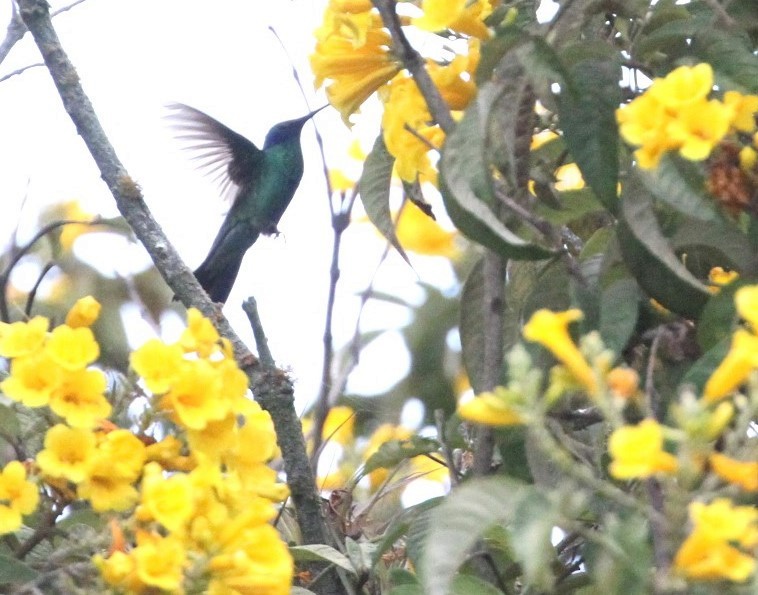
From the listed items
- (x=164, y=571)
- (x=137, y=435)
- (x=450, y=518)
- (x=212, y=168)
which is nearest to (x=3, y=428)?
(x=137, y=435)

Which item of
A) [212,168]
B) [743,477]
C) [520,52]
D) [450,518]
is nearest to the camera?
[743,477]

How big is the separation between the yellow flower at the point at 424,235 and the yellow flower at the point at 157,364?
184cm

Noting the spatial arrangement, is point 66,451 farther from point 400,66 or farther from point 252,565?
point 400,66

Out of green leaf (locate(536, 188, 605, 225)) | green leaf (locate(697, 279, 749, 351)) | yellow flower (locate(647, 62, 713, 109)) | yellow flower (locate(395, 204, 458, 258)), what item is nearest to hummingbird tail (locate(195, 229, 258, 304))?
yellow flower (locate(395, 204, 458, 258))

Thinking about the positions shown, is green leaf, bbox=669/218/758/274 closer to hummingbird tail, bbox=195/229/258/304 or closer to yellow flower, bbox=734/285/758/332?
yellow flower, bbox=734/285/758/332

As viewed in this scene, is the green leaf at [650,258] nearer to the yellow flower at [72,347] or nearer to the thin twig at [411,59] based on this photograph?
the thin twig at [411,59]

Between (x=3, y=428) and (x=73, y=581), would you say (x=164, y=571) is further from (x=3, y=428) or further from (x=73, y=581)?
(x=3, y=428)

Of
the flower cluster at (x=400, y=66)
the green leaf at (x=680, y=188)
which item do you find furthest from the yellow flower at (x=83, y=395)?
the green leaf at (x=680, y=188)

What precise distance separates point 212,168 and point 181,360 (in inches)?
137

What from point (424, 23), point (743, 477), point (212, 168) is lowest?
point (743, 477)

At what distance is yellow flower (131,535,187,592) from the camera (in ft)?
3.81

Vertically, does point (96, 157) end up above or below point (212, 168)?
below

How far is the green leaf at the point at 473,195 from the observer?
52.1 inches

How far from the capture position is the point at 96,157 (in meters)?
2.02
